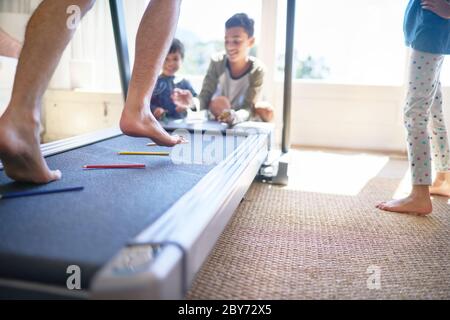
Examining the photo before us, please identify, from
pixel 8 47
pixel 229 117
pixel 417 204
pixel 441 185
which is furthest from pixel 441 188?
pixel 8 47

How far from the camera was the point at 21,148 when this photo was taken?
85 cm

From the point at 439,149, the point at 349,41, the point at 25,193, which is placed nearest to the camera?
the point at 25,193

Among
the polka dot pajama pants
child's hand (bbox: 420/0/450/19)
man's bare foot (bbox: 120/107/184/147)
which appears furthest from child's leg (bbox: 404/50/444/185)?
man's bare foot (bbox: 120/107/184/147)

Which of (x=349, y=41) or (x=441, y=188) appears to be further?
(x=349, y=41)

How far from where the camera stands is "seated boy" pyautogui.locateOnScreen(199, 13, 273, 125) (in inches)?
88.0

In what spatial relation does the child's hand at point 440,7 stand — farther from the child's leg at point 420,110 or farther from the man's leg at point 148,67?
the man's leg at point 148,67

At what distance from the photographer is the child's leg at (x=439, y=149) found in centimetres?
159

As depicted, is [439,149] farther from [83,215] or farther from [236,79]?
[83,215]

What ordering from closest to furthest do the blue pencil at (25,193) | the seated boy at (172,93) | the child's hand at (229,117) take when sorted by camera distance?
the blue pencil at (25,193) < the child's hand at (229,117) < the seated boy at (172,93)

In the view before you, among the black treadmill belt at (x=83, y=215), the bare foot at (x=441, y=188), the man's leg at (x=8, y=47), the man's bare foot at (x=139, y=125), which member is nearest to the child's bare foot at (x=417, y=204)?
the bare foot at (x=441, y=188)

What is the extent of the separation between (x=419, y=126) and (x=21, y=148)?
1215mm

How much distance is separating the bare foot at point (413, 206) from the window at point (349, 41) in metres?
1.52

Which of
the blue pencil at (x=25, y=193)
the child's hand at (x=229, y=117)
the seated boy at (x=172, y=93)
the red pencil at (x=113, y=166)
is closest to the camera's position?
the blue pencil at (x=25, y=193)
